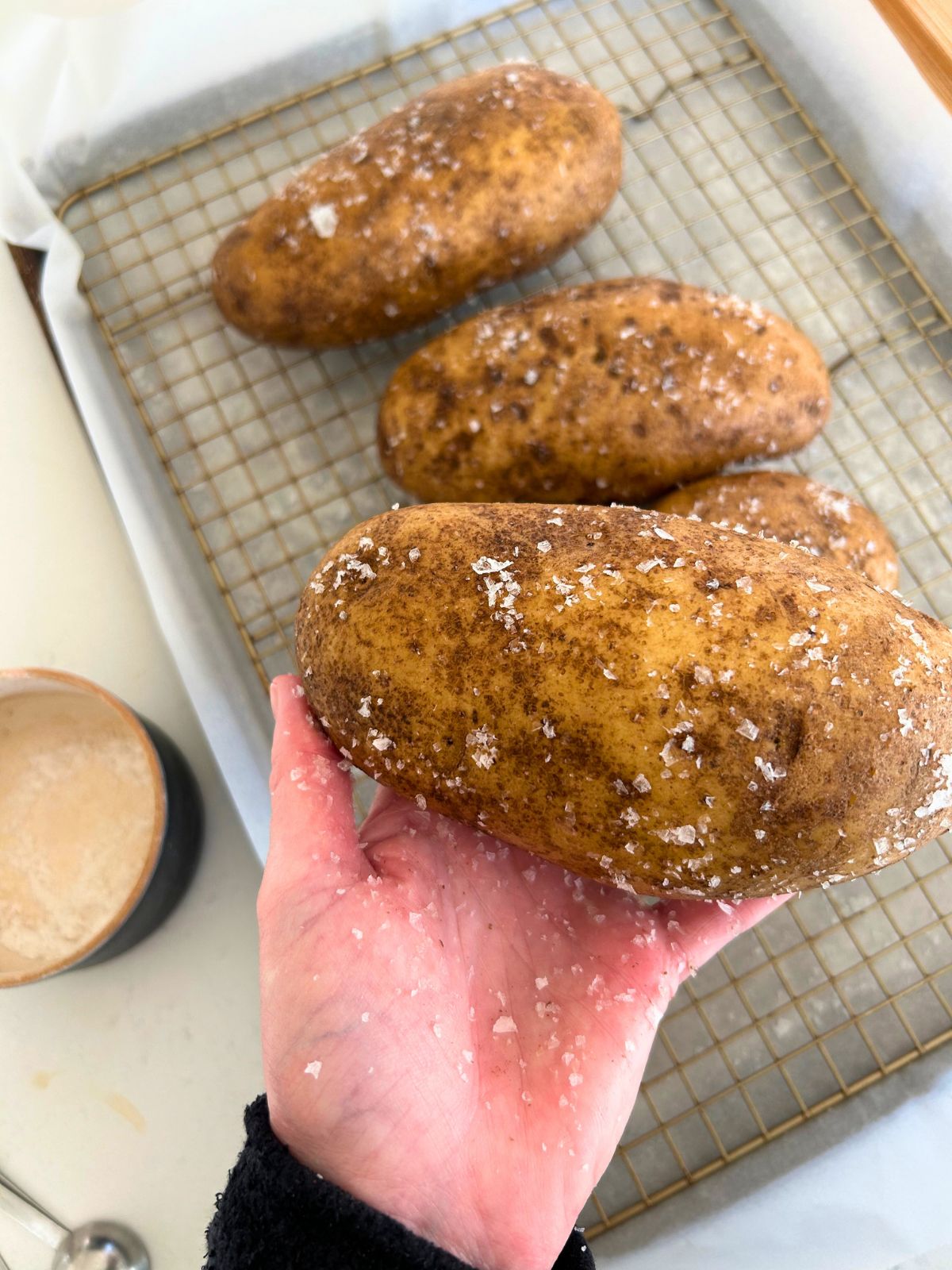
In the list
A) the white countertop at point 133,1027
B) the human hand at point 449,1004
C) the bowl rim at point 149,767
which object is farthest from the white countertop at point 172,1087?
the human hand at point 449,1004

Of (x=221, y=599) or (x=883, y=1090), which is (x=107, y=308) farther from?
(x=883, y=1090)

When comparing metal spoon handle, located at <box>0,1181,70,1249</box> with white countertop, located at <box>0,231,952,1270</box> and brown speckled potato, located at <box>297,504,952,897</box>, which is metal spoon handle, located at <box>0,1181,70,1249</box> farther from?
brown speckled potato, located at <box>297,504,952,897</box>

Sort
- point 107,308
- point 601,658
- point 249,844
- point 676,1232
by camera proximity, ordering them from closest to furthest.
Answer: point 601,658 → point 676,1232 → point 249,844 → point 107,308

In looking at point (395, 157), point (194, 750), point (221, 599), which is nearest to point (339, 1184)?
point (194, 750)

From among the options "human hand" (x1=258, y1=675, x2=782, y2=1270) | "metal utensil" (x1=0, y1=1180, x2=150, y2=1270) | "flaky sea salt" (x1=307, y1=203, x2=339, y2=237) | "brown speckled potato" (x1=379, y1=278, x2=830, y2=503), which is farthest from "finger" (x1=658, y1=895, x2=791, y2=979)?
"flaky sea salt" (x1=307, y1=203, x2=339, y2=237)

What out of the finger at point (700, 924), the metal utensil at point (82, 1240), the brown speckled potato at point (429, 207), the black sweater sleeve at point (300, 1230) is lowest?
the metal utensil at point (82, 1240)

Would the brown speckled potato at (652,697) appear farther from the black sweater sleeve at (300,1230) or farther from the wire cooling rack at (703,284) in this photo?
the wire cooling rack at (703,284)
